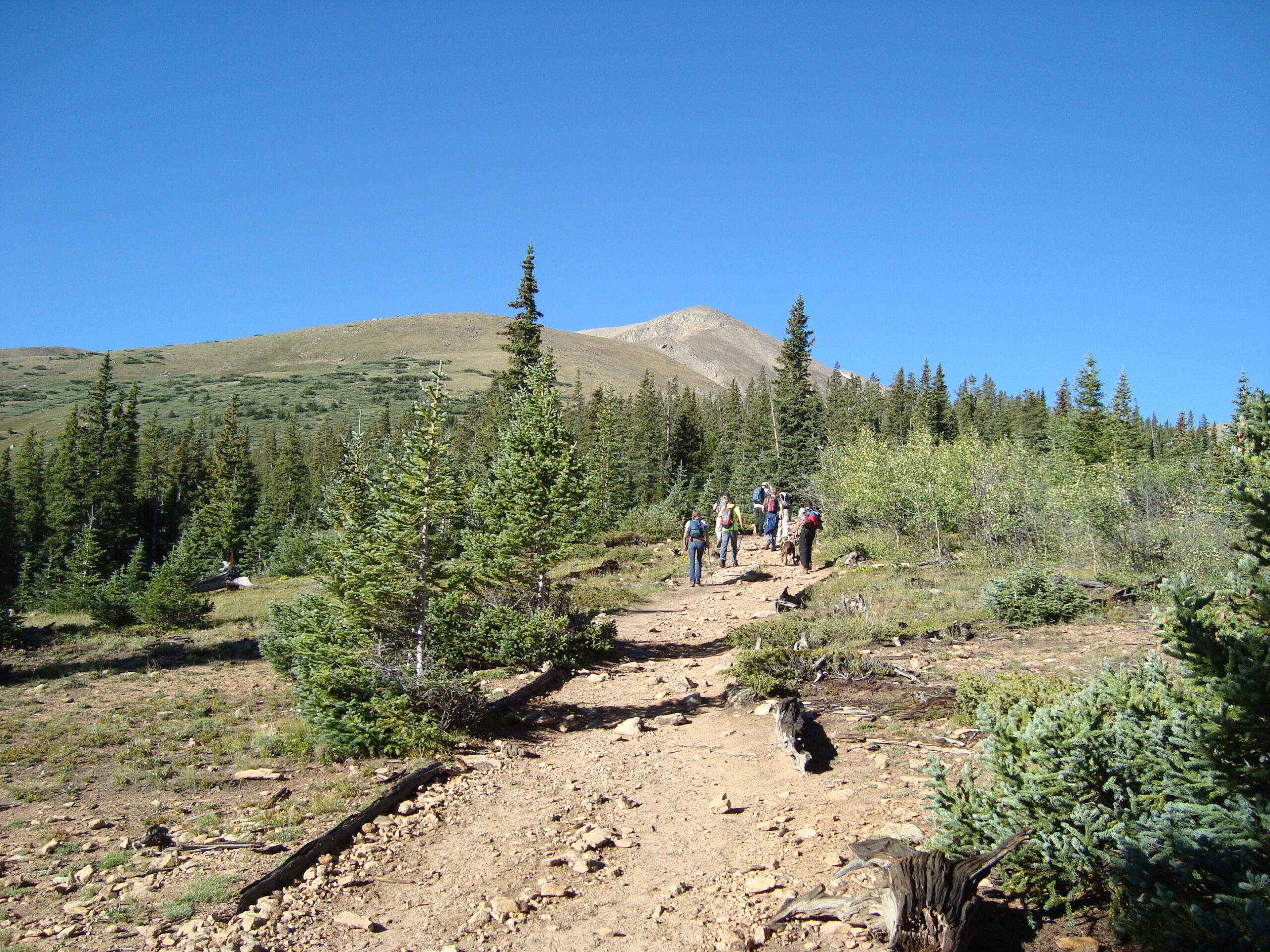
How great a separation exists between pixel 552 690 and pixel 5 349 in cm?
22504

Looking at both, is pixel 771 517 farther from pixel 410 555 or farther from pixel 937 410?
pixel 937 410

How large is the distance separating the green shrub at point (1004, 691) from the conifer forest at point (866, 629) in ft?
0.22

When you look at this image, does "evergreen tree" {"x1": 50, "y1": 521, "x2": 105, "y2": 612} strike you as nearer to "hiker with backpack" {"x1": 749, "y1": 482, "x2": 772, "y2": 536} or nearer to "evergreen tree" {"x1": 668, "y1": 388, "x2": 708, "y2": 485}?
"hiker with backpack" {"x1": 749, "y1": 482, "x2": 772, "y2": 536}

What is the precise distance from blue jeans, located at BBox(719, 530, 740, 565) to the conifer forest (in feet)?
5.72

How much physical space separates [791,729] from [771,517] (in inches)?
743

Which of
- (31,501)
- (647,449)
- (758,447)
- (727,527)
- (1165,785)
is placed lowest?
(1165,785)

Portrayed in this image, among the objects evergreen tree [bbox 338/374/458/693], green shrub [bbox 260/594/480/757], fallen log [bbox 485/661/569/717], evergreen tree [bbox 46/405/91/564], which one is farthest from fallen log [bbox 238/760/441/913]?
evergreen tree [bbox 46/405/91/564]

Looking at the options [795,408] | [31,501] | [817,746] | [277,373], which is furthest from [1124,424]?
[277,373]

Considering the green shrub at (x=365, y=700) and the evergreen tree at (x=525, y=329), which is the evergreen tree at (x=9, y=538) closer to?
the evergreen tree at (x=525, y=329)

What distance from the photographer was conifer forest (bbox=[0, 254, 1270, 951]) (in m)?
3.85

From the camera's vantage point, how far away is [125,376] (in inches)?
5591

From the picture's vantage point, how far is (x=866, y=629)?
12.5m

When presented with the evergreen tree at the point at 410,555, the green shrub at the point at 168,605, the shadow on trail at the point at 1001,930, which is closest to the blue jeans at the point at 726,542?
the evergreen tree at the point at 410,555

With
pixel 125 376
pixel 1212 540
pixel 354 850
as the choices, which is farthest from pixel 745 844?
pixel 125 376
